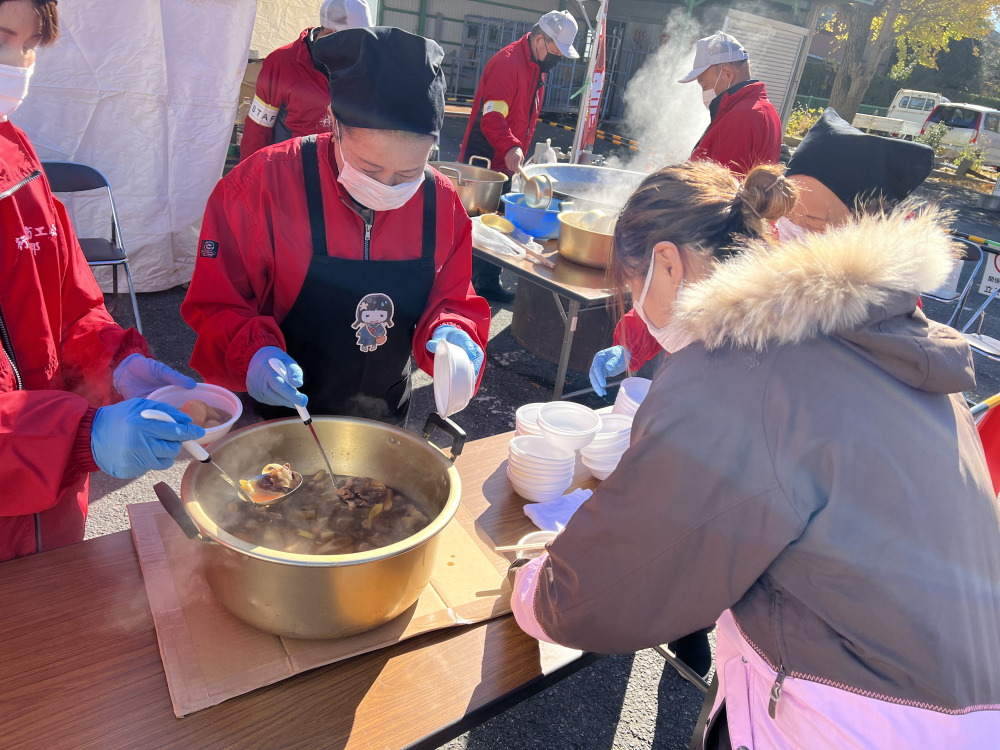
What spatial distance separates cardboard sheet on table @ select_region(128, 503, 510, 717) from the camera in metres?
1.28

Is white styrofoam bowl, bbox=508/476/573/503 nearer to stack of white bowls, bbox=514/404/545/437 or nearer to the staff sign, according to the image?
stack of white bowls, bbox=514/404/545/437

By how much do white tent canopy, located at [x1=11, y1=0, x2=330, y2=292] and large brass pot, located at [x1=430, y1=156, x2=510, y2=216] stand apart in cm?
194

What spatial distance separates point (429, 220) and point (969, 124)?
2290 cm

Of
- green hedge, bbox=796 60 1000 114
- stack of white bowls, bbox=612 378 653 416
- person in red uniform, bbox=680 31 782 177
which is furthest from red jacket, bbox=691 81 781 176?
green hedge, bbox=796 60 1000 114

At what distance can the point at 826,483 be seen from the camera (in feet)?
3.54

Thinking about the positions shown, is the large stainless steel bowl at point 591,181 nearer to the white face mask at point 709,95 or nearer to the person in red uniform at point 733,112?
the person in red uniform at point 733,112

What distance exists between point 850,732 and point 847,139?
2673mm

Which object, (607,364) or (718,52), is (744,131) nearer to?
(718,52)

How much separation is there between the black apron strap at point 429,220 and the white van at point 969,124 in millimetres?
21947

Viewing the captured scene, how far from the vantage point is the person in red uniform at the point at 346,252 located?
70.8 inches

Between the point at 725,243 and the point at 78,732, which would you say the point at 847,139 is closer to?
the point at 725,243

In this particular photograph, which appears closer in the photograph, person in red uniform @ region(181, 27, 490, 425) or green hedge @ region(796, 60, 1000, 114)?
person in red uniform @ region(181, 27, 490, 425)

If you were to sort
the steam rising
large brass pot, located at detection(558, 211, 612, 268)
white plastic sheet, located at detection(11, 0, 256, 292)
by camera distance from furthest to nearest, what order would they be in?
1. the steam rising
2. white plastic sheet, located at detection(11, 0, 256, 292)
3. large brass pot, located at detection(558, 211, 612, 268)

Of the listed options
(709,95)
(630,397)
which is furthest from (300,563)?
(709,95)
